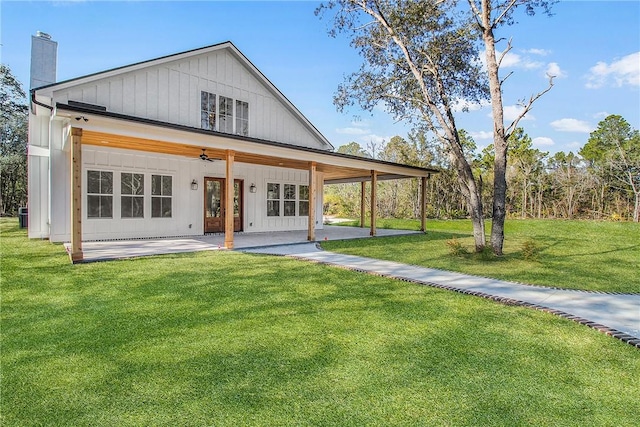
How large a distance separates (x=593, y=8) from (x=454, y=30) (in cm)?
473

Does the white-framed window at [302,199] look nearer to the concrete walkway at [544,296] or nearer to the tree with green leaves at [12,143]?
the concrete walkway at [544,296]

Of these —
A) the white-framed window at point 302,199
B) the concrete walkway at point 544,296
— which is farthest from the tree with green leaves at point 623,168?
the concrete walkway at point 544,296

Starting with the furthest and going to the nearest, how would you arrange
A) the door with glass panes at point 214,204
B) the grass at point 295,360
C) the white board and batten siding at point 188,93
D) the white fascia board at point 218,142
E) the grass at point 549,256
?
the door with glass panes at point 214,204, the white board and batten siding at point 188,93, the white fascia board at point 218,142, the grass at point 549,256, the grass at point 295,360

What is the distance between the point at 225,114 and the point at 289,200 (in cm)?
432

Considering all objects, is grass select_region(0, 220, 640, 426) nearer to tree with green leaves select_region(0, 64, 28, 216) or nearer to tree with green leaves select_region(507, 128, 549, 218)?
tree with green leaves select_region(507, 128, 549, 218)

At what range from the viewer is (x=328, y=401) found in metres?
2.26

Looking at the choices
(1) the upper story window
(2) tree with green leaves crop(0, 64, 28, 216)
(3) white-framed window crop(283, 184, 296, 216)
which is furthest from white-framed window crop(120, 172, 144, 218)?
(2) tree with green leaves crop(0, 64, 28, 216)

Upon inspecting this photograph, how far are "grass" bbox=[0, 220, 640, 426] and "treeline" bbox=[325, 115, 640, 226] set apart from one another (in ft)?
50.9

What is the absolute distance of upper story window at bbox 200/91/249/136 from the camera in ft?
38.6

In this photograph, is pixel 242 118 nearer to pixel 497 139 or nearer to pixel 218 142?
pixel 218 142

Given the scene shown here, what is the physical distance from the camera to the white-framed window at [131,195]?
33.7ft

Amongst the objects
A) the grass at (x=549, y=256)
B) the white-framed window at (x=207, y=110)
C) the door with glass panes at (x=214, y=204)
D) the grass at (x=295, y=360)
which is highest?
the white-framed window at (x=207, y=110)

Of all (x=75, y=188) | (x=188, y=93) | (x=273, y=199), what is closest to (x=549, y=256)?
(x=273, y=199)

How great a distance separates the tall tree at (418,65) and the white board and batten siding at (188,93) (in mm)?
2966
